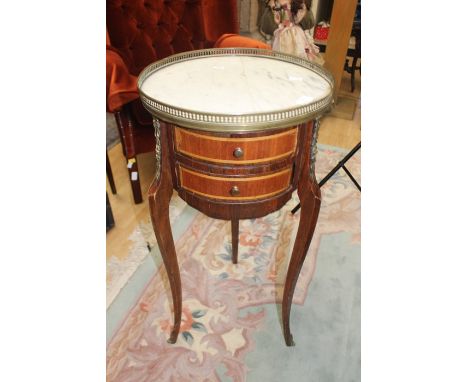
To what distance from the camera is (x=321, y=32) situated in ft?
9.44

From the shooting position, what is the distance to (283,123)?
2.71 feet

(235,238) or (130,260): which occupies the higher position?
(235,238)

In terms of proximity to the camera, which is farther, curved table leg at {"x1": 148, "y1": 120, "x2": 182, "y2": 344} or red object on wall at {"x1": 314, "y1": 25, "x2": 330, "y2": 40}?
red object on wall at {"x1": 314, "y1": 25, "x2": 330, "y2": 40}

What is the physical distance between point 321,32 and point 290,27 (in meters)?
0.38

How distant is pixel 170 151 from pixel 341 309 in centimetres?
104

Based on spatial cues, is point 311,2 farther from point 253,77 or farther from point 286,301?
point 286,301

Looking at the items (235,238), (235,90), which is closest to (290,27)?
(235,238)

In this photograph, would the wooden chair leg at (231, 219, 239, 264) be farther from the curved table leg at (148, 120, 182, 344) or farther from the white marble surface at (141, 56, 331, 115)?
the white marble surface at (141, 56, 331, 115)

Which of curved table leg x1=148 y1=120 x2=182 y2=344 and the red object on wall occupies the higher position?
the red object on wall

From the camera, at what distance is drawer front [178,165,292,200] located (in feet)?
3.01

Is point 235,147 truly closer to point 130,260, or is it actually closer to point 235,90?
point 235,90

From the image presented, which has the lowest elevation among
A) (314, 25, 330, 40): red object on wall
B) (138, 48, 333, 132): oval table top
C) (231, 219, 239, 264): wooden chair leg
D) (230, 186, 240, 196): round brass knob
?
(231, 219, 239, 264): wooden chair leg

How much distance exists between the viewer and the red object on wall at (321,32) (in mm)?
2833

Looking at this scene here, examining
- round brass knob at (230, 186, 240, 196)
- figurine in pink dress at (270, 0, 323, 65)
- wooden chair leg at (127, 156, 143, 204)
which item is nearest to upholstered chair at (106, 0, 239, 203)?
wooden chair leg at (127, 156, 143, 204)
